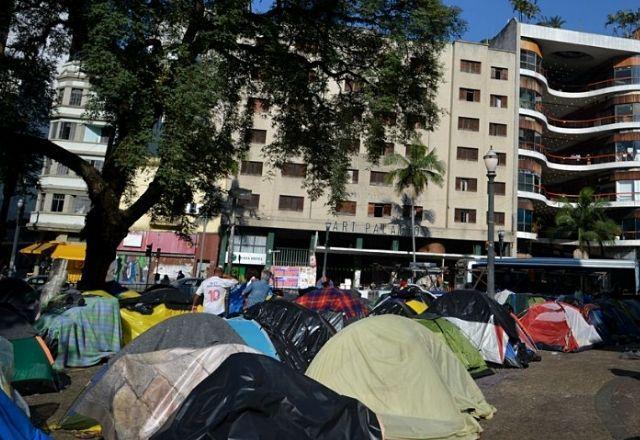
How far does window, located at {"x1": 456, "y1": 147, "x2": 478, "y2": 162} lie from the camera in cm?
4366

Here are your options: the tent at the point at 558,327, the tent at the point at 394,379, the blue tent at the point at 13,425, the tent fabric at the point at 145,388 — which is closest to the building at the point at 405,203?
the tent at the point at 558,327

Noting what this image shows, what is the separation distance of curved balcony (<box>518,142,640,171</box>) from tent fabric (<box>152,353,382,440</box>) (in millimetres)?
43611

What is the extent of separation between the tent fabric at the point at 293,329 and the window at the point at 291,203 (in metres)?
32.2

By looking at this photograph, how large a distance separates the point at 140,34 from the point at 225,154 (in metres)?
3.58

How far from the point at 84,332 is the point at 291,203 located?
32475mm

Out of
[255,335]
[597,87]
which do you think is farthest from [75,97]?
[597,87]

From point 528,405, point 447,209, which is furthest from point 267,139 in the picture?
point 528,405

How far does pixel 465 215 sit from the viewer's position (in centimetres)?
4272

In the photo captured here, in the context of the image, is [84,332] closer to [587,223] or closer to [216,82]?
[216,82]

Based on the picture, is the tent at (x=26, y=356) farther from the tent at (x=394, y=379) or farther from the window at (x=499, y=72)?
the window at (x=499, y=72)

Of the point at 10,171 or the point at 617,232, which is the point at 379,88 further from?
the point at 617,232

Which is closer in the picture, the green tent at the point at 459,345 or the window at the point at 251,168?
the green tent at the point at 459,345

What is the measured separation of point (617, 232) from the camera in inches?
1689

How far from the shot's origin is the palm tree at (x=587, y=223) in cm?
4209
